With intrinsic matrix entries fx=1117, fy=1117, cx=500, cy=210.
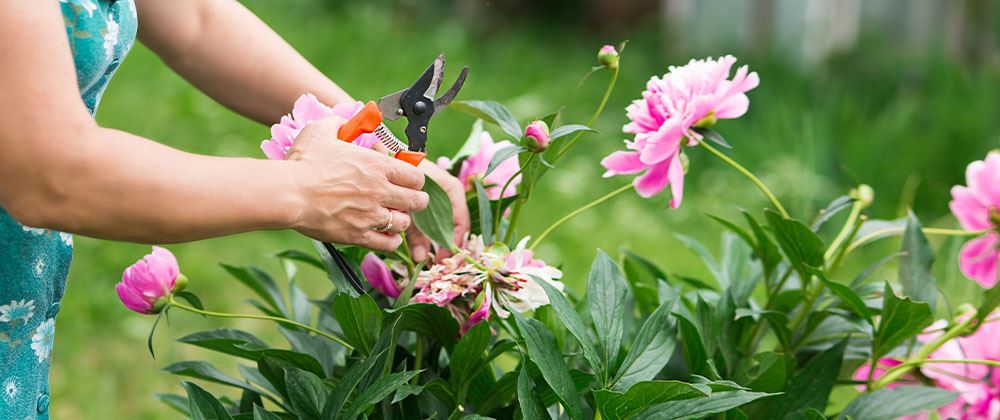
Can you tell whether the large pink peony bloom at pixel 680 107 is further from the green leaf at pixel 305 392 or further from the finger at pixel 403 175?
the green leaf at pixel 305 392

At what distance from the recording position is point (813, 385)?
4.15 ft

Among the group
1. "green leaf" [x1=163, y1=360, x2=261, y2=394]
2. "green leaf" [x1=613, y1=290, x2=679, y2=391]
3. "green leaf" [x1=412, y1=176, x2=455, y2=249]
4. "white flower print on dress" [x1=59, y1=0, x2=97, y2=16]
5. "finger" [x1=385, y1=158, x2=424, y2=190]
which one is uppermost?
"white flower print on dress" [x1=59, y1=0, x2=97, y2=16]

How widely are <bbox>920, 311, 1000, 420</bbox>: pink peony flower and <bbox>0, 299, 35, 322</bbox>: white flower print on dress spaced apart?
1.00 m

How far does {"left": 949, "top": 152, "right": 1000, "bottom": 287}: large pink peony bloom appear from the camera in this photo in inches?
50.3

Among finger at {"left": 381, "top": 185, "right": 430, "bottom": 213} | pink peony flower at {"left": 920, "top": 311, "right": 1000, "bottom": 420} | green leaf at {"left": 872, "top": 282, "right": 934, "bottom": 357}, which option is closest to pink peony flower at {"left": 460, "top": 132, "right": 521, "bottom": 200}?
finger at {"left": 381, "top": 185, "right": 430, "bottom": 213}

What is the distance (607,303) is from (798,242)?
0.81 feet

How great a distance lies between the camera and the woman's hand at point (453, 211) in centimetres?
118

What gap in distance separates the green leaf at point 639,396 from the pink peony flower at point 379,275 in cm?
28

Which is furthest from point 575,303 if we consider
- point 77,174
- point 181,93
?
point 181,93

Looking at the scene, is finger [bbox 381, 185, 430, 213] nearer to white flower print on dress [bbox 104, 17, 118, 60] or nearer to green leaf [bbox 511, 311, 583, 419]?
green leaf [bbox 511, 311, 583, 419]

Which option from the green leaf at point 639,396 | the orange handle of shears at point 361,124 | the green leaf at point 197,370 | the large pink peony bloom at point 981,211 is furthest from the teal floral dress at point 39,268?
the large pink peony bloom at point 981,211

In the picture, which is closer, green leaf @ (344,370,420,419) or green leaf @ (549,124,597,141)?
green leaf @ (344,370,420,419)

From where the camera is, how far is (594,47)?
7242 mm

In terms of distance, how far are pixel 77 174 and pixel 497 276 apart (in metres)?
0.42
